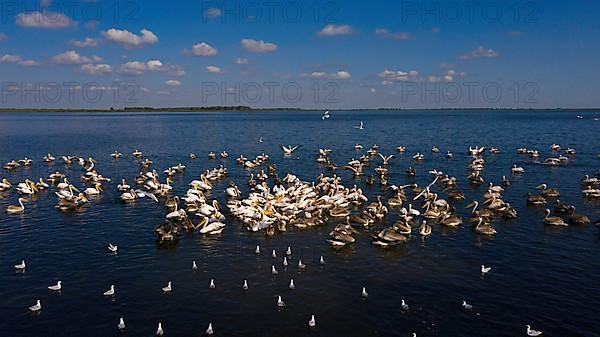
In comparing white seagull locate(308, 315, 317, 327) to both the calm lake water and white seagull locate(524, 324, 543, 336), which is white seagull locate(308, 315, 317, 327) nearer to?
the calm lake water

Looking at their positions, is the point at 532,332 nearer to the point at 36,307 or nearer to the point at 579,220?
the point at 579,220

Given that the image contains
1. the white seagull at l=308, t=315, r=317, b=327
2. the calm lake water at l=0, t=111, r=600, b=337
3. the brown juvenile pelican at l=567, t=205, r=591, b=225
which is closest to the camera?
the white seagull at l=308, t=315, r=317, b=327

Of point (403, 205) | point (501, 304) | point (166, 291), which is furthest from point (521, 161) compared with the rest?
point (166, 291)

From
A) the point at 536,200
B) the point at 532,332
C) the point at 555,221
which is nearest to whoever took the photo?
the point at 532,332

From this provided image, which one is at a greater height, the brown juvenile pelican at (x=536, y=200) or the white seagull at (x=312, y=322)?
the brown juvenile pelican at (x=536, y=200)

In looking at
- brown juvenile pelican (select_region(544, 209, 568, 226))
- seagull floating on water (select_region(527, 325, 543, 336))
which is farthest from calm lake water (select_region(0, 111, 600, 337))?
brown juvenile pelican (select_region(544, 209, 568, 226))

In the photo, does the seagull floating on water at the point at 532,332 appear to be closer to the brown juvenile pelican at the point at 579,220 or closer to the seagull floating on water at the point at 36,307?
the brown juvenile pelican at the point at 579,220

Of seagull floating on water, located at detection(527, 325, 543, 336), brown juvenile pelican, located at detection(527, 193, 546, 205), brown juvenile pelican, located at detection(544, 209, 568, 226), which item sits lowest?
seagull floating on water, located at detection(527, 325, 543, 336)

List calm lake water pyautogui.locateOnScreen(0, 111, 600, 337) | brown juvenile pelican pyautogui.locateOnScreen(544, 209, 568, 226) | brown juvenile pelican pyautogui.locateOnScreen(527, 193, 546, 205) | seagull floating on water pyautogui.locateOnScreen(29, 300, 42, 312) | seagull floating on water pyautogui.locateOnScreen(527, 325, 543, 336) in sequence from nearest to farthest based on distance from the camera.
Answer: seagull floating on water pyautogui.locateOnScreen(527, 325, 543, 336), calm lake water pyautogui.locateOnScreen(0, 111, 600, 337), seagull floating on water pyautogui.locateOnScreen(29, 300, 42, 312), brown juvenile pelican pyautogui.locateOnScreen(544, 209, 568, 226), brown juvenile pelican pyautogui.locateOnScreen(527, 193, 546, 205)

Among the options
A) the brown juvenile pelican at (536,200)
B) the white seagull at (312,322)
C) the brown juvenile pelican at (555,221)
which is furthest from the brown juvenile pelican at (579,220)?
the white seagull at (312,322)

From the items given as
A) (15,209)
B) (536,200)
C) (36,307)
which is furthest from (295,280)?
(15,209)

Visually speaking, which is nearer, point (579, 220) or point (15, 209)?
point (579, 220)

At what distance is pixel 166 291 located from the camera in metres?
21.2

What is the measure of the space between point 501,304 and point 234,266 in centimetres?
1281
